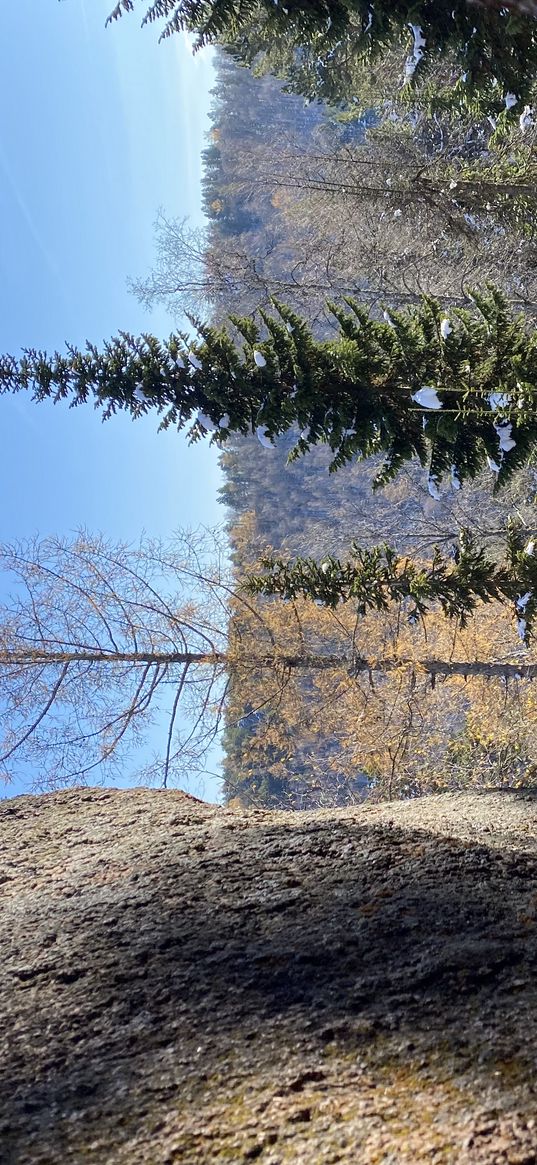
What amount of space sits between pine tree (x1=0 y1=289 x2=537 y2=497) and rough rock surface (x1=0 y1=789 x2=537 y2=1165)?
3.88 metres

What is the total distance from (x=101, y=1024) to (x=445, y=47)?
9.52 metres

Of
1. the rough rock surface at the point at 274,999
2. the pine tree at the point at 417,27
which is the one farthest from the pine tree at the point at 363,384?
the rough rock surface at the point at 274,999

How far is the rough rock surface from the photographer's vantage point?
3.12m

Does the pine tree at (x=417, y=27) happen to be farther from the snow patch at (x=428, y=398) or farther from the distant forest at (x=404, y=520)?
the snow patch at (x=428, y=398)

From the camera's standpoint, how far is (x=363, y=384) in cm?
780

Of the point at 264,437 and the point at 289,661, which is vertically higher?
the point at 264,437

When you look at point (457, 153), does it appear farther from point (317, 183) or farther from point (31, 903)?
point (31, 903)

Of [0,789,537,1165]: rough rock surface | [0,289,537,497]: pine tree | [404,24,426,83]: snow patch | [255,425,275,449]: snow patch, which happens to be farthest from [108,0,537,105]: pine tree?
[0,789,537,1165]: rough rock surface

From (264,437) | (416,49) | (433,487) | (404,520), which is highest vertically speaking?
(416,49)

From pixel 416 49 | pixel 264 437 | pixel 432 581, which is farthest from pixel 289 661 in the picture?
pixel 416 49

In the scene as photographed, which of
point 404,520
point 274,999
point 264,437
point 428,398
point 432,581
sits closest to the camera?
point 274,999

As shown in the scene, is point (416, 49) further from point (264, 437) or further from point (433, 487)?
point (433, 487)

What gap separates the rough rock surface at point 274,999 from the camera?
3117 mm

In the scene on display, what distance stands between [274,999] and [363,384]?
5781 millimetres
